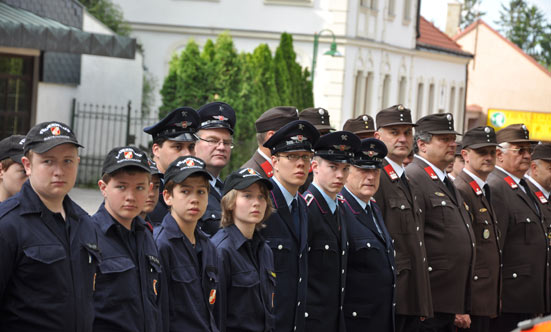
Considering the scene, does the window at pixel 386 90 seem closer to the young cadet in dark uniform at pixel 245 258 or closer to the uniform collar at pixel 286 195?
the uniform collar at pixel 286 195

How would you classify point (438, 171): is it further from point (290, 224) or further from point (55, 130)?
point (55, 130)

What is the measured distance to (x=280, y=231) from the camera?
6586 millimetres

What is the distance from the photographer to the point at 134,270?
5215 mm

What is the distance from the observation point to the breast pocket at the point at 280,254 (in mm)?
6535

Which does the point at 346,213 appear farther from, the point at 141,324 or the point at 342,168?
the point at 141,324

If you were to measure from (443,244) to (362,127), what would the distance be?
1.37 m

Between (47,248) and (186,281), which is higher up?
(47,248)

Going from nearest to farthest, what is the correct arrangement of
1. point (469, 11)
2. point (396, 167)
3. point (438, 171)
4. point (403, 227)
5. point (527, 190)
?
point (403, 227) → point (396, 167) → point (438, 171) → point (527, 190) → point (469, 11)

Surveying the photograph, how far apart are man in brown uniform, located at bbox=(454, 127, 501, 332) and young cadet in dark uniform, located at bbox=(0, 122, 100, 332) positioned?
194 inches

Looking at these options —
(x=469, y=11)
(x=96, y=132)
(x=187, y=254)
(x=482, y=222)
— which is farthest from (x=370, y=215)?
(x=469, y=11)

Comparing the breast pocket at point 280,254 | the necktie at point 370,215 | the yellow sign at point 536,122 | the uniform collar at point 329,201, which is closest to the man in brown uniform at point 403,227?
the necktie at point 370,215

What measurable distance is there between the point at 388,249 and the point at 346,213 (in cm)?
44

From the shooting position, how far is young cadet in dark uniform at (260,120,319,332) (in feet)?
21.4

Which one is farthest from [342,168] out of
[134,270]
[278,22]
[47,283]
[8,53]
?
[278,22]
